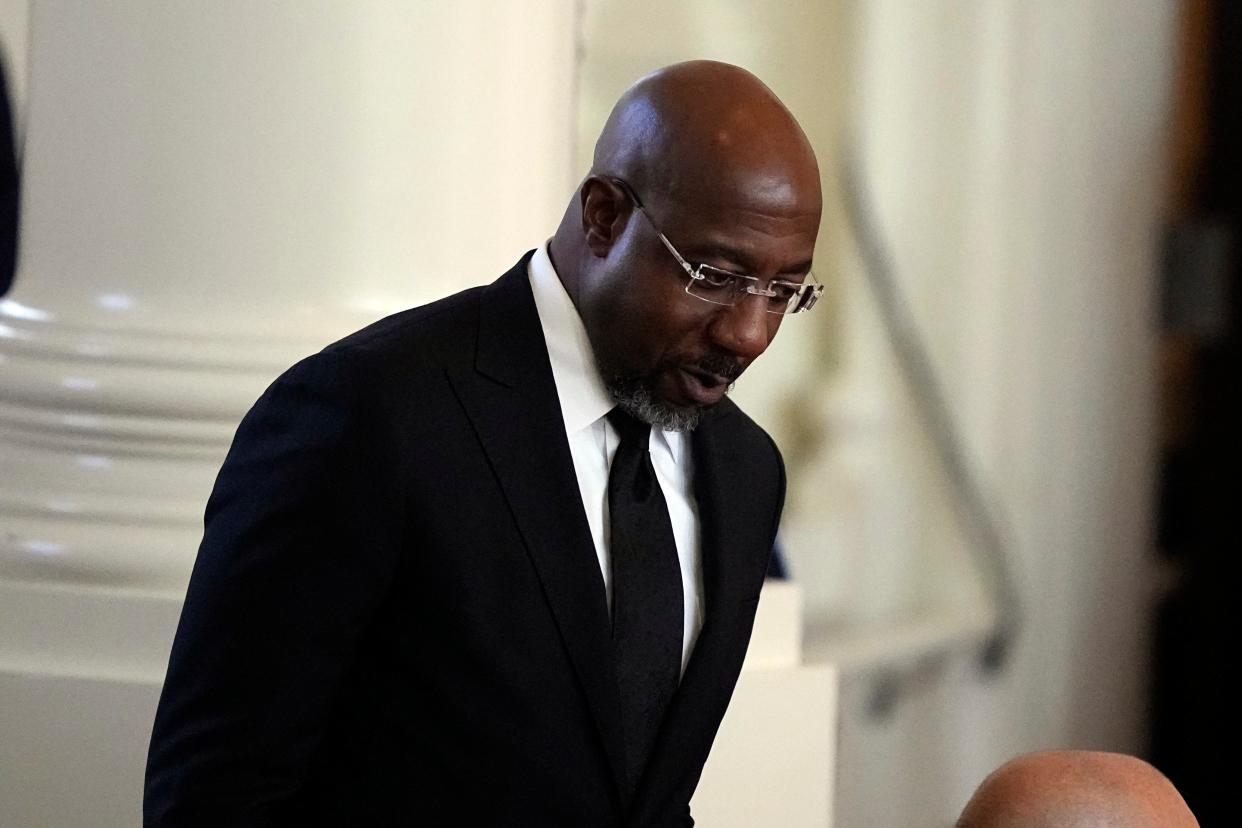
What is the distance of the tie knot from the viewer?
1.87 meters

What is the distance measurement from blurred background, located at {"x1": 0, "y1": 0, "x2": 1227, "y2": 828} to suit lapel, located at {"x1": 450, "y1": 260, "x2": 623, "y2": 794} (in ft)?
2.90

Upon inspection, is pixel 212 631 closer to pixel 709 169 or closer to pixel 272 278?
pixel 709 169

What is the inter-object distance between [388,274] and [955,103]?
318 cm

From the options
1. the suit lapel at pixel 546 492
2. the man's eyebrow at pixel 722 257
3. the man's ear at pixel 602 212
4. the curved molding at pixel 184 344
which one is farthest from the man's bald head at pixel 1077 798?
the curved molding at pixel 184 344

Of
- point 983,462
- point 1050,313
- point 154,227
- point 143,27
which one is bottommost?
point 983,462

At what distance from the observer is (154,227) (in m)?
2.59

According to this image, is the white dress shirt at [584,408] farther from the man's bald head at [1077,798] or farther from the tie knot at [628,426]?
the man's bald head at [1077,798]

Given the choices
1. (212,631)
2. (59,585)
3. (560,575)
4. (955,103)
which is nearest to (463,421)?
(560,575)

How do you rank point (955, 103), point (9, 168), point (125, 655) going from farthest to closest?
1. point (955, 103)
2. point (9, 168)
3. point (125, 655)

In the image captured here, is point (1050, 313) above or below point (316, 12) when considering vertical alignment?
below

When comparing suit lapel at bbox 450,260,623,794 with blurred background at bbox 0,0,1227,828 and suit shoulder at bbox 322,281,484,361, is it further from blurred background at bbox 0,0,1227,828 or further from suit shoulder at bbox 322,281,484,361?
blurred background at bbox 0,0,1227,828

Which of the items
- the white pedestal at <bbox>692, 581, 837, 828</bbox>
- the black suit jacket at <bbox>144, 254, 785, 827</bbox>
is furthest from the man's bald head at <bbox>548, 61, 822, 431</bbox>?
the white pedestal at <bbox>692, 581, 837, 828</bbox>

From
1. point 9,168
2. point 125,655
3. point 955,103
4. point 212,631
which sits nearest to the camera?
point 212,631

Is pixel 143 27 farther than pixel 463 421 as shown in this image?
Yes
